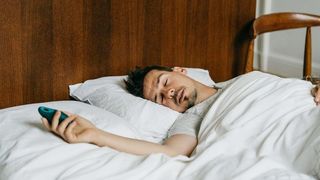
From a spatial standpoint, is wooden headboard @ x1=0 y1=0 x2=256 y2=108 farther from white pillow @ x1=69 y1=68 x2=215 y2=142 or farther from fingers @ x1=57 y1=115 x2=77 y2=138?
fingers @ x1=57 y1=115 x2=77 y2=138

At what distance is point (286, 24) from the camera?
210cm

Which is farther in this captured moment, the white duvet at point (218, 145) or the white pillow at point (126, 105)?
the white pillow at point (126, 105)

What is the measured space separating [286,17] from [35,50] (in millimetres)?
1158

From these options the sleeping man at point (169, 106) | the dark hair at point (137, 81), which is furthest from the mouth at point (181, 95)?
the dark hair at point (137, 81)

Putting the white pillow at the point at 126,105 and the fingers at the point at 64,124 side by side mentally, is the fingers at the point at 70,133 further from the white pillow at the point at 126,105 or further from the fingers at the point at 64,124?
the white pillow at the point at 126,105

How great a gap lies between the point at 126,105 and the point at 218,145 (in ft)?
1.48

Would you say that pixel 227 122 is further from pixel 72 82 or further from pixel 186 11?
pixel 186 11

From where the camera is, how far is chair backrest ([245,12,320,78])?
6.74 feet

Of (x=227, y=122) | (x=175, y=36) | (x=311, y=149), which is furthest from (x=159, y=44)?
(x=311, y=149)

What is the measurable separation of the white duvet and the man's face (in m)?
0.15

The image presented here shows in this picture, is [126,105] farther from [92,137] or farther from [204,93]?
[92,137]

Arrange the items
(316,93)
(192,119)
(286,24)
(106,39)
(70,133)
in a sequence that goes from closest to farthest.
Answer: (70,133), (316,93), (192,119), (106,39), (286,24)

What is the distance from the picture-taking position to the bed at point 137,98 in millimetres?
1100

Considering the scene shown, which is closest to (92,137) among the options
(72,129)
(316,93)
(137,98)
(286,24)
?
(72,129)
